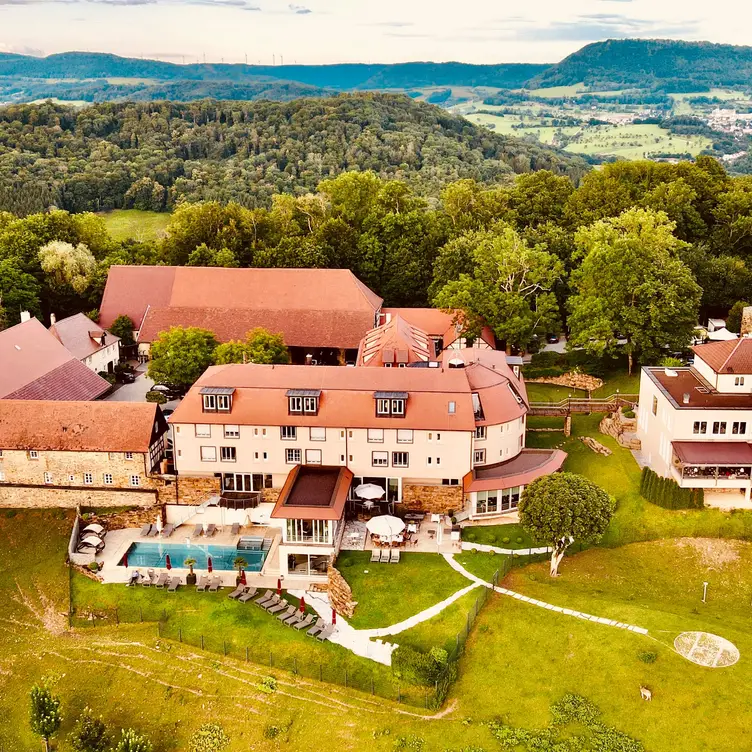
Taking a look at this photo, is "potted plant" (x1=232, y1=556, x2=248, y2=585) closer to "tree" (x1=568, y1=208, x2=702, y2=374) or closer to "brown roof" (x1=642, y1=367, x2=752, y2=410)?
"brown roof" (x1=642, y1=367, x2=752, y2=410)

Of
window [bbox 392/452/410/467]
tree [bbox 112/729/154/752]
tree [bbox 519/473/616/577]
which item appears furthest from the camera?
window [bbox 392/452/410/467]

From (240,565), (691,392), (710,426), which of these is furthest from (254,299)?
(710,426)

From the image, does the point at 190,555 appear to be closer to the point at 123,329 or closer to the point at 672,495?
the point at 672,495

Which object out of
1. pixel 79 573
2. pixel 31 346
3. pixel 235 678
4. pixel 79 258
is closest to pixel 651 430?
pixel 235 678

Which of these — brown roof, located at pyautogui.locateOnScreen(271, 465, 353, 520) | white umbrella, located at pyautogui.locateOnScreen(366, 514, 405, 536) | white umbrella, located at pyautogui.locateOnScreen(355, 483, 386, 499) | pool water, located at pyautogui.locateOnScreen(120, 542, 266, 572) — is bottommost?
pool water, located at pyautogui.locateOnScreen(120, 542, 266, 572)

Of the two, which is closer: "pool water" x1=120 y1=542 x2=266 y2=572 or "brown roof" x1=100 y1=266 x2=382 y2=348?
"pool water" x1=120 y1=542 x2=266 y2=572

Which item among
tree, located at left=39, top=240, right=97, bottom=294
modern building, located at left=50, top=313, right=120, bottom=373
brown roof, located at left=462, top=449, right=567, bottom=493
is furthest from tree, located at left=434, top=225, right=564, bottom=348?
tree, located at left=39, top=240, right=97, bottom=294
